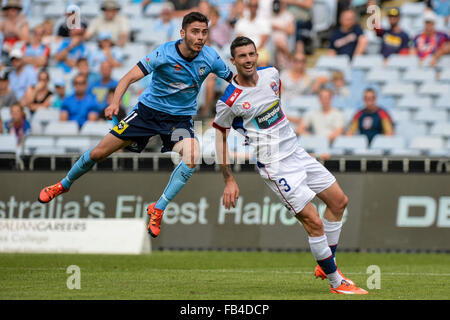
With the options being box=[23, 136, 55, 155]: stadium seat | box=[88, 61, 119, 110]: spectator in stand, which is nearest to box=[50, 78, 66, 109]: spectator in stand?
box=[88, 61, 119, 110]: spectator in stand

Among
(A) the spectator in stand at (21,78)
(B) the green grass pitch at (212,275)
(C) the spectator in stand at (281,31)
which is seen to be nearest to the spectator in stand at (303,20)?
(C) the spectator in stand at (281,31)

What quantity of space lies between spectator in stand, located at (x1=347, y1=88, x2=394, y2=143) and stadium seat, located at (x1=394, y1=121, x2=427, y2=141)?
36.6 inches

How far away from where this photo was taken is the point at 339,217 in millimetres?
10031

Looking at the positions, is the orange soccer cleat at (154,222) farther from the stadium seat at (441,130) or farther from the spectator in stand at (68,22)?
the spectator in stand at (68,22)

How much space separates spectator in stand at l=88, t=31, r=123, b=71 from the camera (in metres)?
20.6

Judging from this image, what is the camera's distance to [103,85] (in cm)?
1919

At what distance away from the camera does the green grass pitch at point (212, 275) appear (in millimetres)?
8977

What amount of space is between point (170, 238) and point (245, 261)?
8.04 ft

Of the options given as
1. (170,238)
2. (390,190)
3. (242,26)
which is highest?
(242,26)

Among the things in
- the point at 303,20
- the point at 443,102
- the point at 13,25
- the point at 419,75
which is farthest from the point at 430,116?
the point at 13,25

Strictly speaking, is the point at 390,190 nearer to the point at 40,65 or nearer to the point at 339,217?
the point at 339,217

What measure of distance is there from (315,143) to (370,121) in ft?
4.22

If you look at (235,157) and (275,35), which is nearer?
(235,157)
